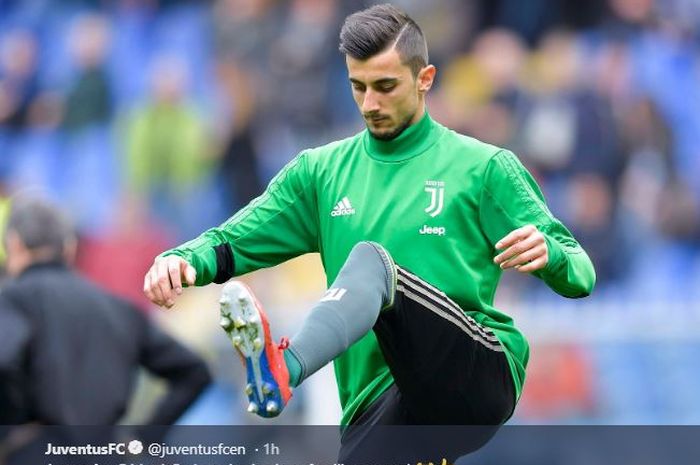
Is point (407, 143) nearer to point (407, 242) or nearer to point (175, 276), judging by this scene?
point (407, 242)

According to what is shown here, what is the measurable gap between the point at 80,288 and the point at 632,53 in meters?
7.16

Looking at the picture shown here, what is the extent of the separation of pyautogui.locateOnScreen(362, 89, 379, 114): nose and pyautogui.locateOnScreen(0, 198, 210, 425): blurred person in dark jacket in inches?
84.4

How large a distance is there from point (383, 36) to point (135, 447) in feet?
8.19

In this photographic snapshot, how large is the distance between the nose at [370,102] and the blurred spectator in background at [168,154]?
7706 millimetres

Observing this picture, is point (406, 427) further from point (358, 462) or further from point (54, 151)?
point (54, 151)

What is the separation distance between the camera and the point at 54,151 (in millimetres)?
14109

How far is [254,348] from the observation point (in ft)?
15.5

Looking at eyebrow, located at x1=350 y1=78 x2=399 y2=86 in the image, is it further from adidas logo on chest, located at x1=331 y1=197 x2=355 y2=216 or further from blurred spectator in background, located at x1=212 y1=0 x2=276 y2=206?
blurred spectator in background, located at x1=212 y1=0 x2=276 y2=206

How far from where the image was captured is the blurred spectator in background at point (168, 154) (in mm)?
13383

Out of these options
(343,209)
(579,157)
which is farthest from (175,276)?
(579,157)

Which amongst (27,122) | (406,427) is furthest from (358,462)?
(27,122)

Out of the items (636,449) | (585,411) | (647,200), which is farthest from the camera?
(647,200)

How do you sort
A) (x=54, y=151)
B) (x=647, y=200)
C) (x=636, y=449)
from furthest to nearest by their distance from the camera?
1. (x=54, y=151)
2. (x=647, y=200)
3. (x=636, y=449)

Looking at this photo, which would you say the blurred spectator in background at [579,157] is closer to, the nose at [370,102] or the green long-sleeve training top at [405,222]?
the green long-sleeve training top at [405,222]
